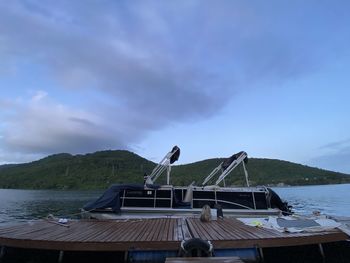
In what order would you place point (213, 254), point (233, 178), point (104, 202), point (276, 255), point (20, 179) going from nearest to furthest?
point (213, 254) < point (276, 255) < point (104, 202) < point (233, 178) < point (20, 179)

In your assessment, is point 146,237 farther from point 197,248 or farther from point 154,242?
point 197,248

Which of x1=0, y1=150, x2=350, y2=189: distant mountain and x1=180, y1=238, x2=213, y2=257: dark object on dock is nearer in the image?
x1=180, y1=238, x2=213, y2=257: dark object on dock

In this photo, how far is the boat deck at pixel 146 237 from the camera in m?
9.50

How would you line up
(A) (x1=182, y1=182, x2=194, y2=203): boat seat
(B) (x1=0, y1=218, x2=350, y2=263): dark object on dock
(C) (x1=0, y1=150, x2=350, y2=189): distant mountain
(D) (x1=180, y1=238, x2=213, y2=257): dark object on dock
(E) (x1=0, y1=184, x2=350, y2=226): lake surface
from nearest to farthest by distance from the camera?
(D) (x1=180, y1=238, x2=213, y2=257): dark object on dock
(B) (x1=0, y1=218, x2=350, y2=263): dark object on dock
(A) (x1=182, y1=182, x2=194, y2=203): boat seat
(E) (x1=0, y1=184, x2=350, y2=226): lake surface
(C) (x1=0, y1=150, x2=350, y2=189): distant mountain

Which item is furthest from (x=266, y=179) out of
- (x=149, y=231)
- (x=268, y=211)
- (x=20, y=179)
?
(x=20, y=179)

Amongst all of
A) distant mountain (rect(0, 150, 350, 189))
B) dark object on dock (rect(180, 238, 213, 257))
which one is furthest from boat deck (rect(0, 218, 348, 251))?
distant mountain (rect(0, 150, 350, 189))

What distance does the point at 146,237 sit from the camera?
1027 cm

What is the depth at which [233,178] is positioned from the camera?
261 ft

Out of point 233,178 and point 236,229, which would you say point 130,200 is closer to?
point 236,229

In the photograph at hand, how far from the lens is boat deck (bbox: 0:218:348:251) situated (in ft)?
31.2

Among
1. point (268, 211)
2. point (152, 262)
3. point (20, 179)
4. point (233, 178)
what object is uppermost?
point (20, 179)

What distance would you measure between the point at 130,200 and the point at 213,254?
27.1 feet

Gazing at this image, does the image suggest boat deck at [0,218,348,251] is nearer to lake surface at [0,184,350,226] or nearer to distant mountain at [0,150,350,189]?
lake surface at [0,184,350,226]

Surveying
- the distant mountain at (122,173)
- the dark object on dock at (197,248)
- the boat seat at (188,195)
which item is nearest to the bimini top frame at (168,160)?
the boat seat at (188,195)
